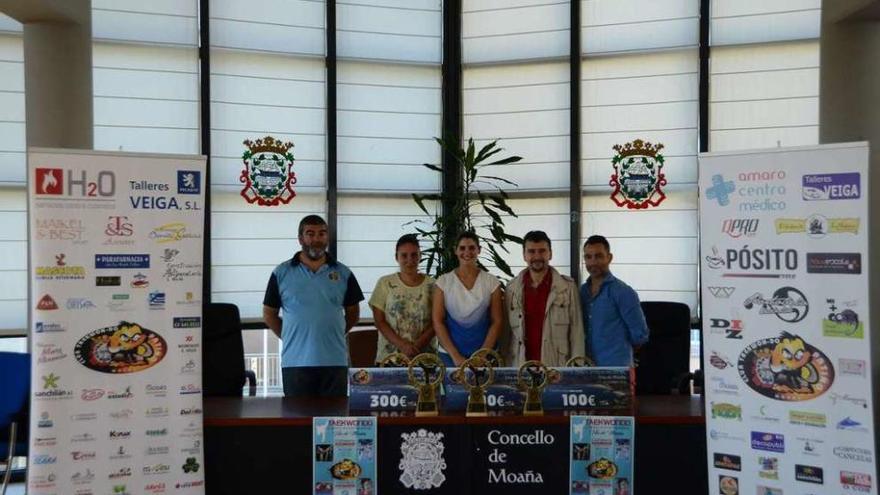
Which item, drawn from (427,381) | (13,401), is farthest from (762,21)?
(13,401)

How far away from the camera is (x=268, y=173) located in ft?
21.6

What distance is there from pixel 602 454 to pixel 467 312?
1.05m

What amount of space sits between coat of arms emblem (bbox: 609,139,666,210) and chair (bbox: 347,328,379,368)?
2.02 meters

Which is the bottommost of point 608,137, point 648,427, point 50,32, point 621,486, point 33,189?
point 621,486

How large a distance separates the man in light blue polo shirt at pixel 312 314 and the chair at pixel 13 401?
1.27 metres

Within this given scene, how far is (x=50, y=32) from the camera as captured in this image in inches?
212

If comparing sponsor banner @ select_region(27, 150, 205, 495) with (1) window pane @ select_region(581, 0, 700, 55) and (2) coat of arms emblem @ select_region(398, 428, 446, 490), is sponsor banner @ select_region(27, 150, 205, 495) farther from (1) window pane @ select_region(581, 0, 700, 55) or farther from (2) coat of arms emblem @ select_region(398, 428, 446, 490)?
(1) window pane @ select_region(581, 0, 700, 55)

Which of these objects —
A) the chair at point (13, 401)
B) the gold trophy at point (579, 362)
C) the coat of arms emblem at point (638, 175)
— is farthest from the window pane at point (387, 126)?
the gold trophy at point (579, 362)

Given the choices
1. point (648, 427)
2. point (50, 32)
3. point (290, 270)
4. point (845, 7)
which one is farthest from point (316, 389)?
point (845, 7)

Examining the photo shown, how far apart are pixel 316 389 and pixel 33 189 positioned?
1924mm

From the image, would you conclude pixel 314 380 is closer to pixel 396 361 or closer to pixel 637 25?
pixel 396 361

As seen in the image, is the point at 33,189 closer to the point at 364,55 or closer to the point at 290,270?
the point at 290,270

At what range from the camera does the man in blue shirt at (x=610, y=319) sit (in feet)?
15.5

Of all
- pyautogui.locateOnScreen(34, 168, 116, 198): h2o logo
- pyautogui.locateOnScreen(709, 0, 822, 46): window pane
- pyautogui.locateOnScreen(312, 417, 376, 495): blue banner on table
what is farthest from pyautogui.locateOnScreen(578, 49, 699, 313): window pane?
pyautogui.locateOnScreen(34, 168, 116, 198): h2o logo
